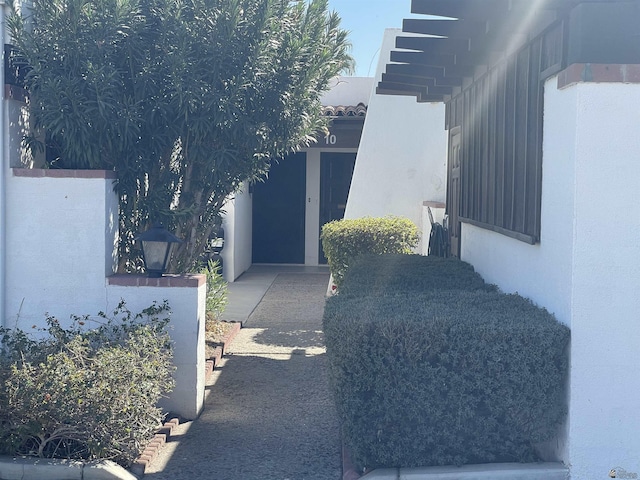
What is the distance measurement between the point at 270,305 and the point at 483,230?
4503 mm

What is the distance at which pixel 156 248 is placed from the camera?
18.3ft

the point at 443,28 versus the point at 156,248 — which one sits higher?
the point at 443,28

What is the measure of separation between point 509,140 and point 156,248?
273 cm

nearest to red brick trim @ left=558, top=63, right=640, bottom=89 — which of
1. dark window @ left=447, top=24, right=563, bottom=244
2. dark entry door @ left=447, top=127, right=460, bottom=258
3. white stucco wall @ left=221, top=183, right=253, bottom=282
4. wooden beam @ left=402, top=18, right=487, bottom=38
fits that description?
dark window @ left=447, top=24, right=563, bottom=244

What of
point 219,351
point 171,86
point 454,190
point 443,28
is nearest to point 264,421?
point 219,351

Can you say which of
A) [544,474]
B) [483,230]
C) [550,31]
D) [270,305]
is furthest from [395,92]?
[544,474]

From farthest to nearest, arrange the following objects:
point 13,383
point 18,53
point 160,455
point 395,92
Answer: point 395,92 → point 18,53 → point 160,455 → point 13,383

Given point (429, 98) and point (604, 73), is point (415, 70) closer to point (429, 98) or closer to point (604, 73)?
point (429, 98)

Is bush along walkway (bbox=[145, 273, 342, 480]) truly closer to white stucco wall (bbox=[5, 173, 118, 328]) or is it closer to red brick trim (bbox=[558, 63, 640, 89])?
white stucco wall (bbox=[5, 173, 118, 328])

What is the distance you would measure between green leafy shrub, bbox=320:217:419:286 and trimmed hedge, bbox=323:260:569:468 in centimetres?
501

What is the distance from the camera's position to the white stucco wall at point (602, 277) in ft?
13.1

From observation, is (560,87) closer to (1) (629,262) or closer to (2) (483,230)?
(1) (629,262)

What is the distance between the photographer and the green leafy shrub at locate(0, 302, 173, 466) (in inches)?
170

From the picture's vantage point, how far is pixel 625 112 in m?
4.00
